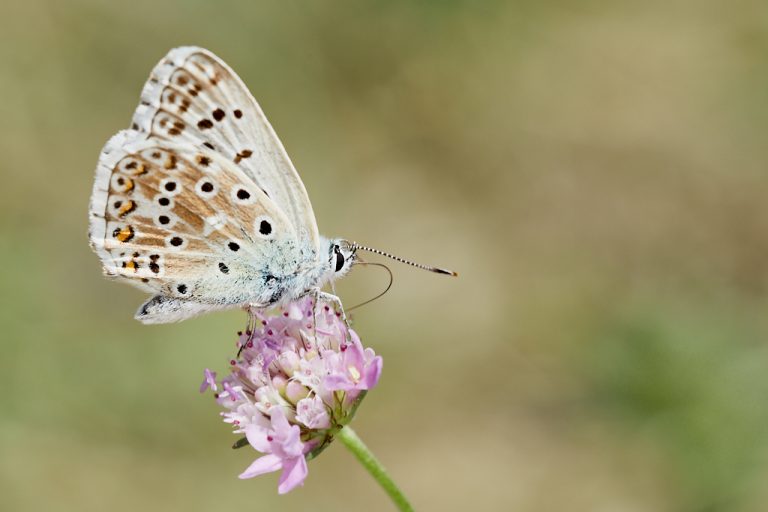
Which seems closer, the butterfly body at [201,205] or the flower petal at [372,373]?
the flower petal at [372,373]

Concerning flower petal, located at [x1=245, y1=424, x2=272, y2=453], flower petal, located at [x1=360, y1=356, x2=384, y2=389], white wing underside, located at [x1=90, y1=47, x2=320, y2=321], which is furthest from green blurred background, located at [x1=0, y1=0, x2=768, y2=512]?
flower petal, located at [x1=360, y1=356, x2=384, y2=389]

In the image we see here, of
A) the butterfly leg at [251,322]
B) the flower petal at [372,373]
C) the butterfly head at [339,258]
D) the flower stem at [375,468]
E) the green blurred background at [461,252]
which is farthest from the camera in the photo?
the green blurred background at [461,252]

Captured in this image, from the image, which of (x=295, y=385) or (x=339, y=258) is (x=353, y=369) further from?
(x=339, y=258)

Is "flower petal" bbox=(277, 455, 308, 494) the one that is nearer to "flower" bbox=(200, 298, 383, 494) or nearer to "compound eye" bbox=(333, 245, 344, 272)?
"flower" bbox=(200, 298, 383, 494)

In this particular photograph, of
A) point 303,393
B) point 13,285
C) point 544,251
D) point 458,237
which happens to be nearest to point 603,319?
point 544,251

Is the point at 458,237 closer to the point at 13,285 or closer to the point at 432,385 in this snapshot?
the point at 432,385

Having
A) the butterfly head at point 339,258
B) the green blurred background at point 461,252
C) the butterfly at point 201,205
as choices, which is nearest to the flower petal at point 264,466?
the butterfly at point 201,205

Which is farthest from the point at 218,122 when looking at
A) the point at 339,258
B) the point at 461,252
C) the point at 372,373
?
the point at 461,252

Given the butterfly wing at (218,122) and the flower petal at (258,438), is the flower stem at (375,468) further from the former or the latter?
the butterfly wing at (218,122)

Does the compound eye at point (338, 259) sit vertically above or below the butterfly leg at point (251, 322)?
above
